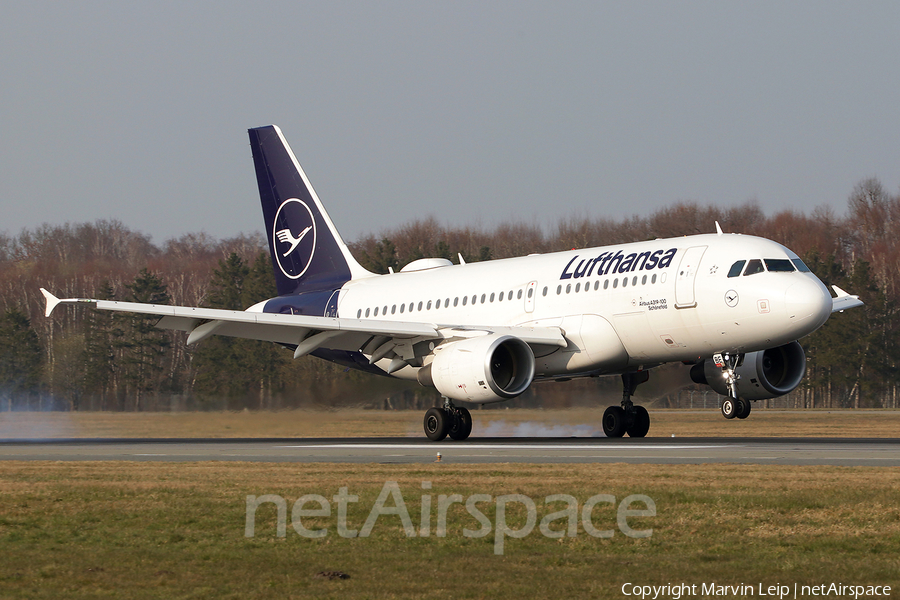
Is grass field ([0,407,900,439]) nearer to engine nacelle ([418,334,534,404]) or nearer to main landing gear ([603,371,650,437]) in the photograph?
main landing gear ([603,371,650,437])

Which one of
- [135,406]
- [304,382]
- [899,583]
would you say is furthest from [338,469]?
[135,406]

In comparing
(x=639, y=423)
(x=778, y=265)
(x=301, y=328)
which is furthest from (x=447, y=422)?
(x=778, y=265)

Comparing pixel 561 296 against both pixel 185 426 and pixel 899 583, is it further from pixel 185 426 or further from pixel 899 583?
pixel 899 583

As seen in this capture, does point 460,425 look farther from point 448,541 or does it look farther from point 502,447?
point 448,541

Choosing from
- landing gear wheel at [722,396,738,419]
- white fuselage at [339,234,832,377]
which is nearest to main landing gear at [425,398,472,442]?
white fuselage at [339,234,832,377]

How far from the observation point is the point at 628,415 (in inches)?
1189

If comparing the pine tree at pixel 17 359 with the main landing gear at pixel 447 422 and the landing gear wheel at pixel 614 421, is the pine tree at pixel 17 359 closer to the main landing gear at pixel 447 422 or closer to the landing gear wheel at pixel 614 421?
the main landing gear at pixel 447 422

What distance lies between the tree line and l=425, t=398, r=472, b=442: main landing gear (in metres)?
3.65

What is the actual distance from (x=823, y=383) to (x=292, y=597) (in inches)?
2630

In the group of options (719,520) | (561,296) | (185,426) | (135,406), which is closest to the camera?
(719,520)

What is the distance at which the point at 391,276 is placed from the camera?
3484 centimetres

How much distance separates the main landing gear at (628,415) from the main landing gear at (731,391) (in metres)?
3.30

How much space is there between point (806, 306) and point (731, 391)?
2.83 m

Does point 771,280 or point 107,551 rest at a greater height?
point 771,280
